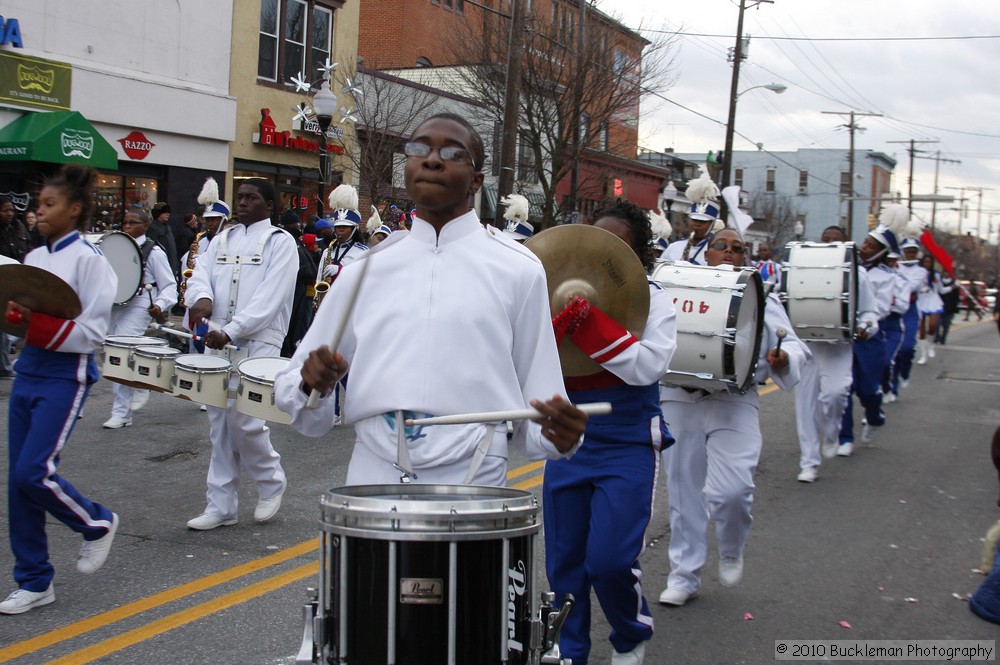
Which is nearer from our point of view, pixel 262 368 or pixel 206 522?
pixel 262 368

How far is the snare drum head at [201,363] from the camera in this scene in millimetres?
6250

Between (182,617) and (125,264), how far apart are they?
5597 mm

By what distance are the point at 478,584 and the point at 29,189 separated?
1771 cm

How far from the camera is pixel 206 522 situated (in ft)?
21.6

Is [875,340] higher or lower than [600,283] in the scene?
lower

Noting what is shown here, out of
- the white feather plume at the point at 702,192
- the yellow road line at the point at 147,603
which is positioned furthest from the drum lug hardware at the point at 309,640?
the white feather plume at the point at 702,192

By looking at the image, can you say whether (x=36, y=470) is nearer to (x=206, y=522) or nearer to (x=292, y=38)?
(x=206, y=522)

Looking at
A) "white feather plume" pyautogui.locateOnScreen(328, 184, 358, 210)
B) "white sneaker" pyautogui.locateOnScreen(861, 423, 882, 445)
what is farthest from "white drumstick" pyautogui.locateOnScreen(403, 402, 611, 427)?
"white feather plume" pyautogui.locateOnScreen(328, 184, 358, 210)

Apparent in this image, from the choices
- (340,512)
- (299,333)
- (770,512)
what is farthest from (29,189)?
(340,512)

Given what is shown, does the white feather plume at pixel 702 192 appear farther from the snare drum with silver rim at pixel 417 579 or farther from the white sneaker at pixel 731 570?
the snare drum with silver rim at pixel 417 579

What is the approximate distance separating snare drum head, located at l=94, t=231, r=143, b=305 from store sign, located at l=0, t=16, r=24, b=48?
388 inches

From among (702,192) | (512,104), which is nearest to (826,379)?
(702,192)

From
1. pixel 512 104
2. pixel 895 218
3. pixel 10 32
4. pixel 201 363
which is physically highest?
pixel 10 32

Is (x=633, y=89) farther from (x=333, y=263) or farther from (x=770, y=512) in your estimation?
(x=770, y=512)
